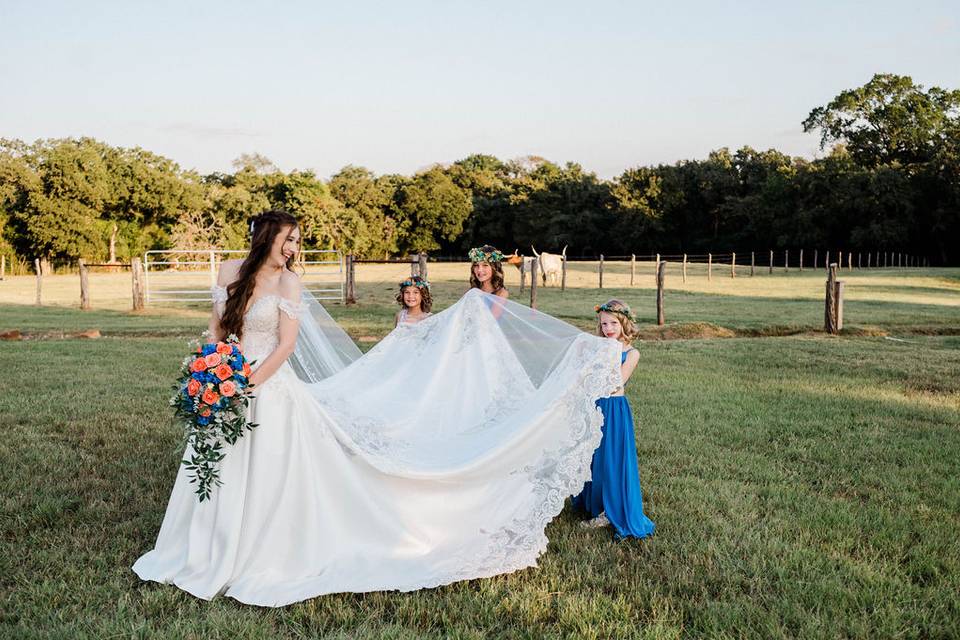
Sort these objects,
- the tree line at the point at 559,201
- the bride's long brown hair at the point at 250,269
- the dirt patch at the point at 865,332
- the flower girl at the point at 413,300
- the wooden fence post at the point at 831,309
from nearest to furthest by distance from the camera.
Result: the bride's long brown hair at the point at 250,269 → the flower girl at the point at 413,300 → the dirt patch at the point at 865,332 → the wooden fence post at the point at 831,309 → the tree line at the point at 559,201

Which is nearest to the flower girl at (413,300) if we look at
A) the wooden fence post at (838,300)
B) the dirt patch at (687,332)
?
the dirt patch at (687,332)

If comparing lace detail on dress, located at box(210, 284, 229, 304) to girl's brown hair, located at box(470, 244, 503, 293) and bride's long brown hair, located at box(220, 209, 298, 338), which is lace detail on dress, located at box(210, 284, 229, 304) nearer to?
bride's long brown hair, located at box(220, 209, 298, 338)

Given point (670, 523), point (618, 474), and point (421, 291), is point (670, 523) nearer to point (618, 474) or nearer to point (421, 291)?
point (618, 474)

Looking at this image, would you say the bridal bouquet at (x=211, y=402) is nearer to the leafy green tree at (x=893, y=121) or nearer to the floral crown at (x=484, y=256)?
the floral crown at (x=484, y=256)

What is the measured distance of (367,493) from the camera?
13.5 ft

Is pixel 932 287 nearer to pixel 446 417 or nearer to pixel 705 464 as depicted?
pixel 705 464

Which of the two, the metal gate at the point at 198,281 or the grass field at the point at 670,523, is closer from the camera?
the grass field at the point at 670,523

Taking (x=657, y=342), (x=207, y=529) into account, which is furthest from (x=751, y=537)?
(x=657, y=342)

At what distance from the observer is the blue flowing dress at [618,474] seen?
4.57 m

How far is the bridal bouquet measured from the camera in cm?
358

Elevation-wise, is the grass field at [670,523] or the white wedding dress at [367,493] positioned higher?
the white wedding dress at [367,493]

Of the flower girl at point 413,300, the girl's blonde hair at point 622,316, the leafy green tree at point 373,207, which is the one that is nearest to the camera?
the girl's blonde hair at point 622,316

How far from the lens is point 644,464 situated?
6031mm

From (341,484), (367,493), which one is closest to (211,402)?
(341,484)
